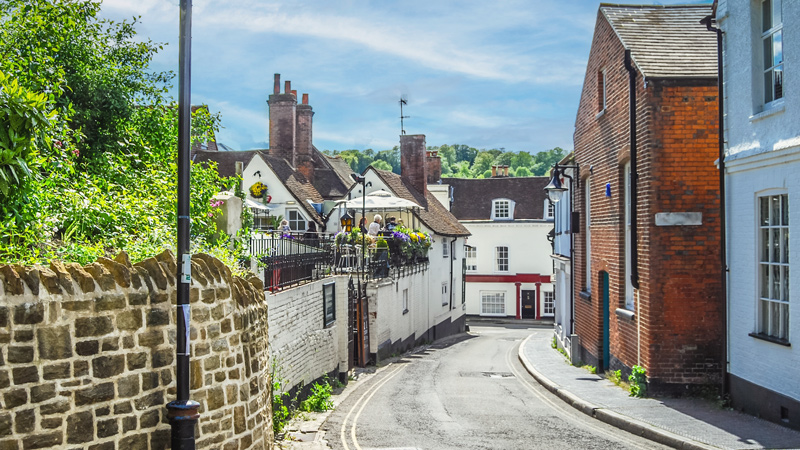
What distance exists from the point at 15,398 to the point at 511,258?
47480 mm

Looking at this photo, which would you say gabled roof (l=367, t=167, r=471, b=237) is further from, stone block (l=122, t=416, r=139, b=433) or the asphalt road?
stone block (l=122, t=416, r=139, b=433)

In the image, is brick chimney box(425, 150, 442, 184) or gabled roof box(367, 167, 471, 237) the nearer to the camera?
gabled roof box(367, 167, 471, 237)

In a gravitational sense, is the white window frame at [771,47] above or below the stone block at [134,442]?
above

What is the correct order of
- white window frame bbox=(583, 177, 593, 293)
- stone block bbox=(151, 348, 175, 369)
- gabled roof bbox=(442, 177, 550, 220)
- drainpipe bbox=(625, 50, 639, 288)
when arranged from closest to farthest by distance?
1. stone block bbox=(151, 348, 175, 369)
2. drainpipe bbox=(625, 50, 639, 288)
3. white window frame bbox=(583, 177, 593, 293)
4. gabled roof bbox=(442, 177, 550, 220)

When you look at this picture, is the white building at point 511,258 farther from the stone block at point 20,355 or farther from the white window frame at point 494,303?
the stone block at point 20,355

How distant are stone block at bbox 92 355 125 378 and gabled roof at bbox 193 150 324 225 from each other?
Answer: 99.2 ft

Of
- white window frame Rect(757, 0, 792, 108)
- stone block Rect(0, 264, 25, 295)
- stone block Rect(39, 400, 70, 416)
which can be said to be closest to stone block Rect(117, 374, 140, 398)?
stone block Rect(39, 400, 70, 416)

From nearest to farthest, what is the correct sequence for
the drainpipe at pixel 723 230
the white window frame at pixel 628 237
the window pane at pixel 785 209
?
the window pane at pixel 785 209, the drainpipe at pixel 723 230, the white window frame at pixel 628 237

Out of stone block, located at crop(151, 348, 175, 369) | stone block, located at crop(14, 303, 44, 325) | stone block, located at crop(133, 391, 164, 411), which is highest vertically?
stone block, located at crop(14, 303, 44, 325)

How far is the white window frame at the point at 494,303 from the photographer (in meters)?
52.3

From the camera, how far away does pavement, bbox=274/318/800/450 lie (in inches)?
424

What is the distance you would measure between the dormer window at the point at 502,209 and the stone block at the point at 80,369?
48.2 meters

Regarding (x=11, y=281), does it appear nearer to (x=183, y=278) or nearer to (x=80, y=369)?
(x=80, y=369)

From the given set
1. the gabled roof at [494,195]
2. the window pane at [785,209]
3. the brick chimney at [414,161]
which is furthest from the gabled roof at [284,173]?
the window pane at [785,209]
